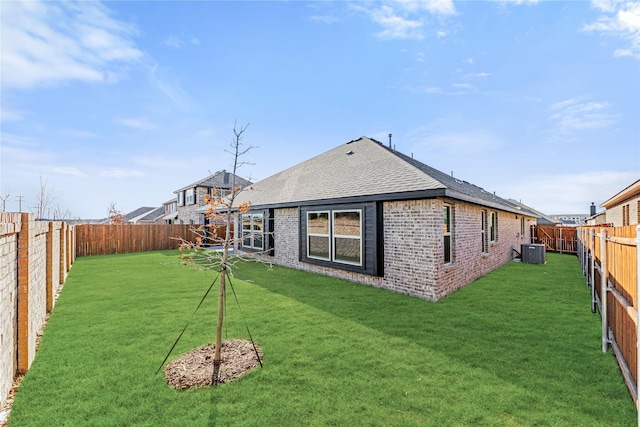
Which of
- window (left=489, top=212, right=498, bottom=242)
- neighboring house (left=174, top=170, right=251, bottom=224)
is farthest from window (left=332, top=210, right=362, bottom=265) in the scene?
neighboring house (left=174, top=170, right=251, bottom=224)

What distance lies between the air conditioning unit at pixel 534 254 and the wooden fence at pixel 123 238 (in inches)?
694

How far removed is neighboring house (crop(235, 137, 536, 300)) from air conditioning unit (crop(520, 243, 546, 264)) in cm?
115

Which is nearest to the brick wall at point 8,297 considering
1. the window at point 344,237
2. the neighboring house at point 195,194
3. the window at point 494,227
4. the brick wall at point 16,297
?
the brick wall at point 16,297

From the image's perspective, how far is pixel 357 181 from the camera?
9234 mm

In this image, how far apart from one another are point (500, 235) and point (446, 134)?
21.6ft

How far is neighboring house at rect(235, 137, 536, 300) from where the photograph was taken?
276 inches

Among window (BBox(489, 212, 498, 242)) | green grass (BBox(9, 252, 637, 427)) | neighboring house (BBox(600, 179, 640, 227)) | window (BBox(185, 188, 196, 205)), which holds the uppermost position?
window (BBox(185, 188, 196, 205))

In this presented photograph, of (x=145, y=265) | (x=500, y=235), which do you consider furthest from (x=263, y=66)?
(x=500, y=235)

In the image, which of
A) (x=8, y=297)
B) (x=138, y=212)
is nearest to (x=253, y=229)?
(x=8, y=297)

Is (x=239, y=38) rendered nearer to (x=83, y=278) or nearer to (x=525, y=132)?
(x=83, y=278)

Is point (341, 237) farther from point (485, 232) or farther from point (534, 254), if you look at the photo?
point (534, 254)

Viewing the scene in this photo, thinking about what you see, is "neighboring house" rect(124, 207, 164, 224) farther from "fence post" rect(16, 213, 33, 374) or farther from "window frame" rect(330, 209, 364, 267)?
"fence post" rect(16, 213, 33, 374)

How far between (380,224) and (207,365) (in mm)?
5625

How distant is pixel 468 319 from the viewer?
218 inches
